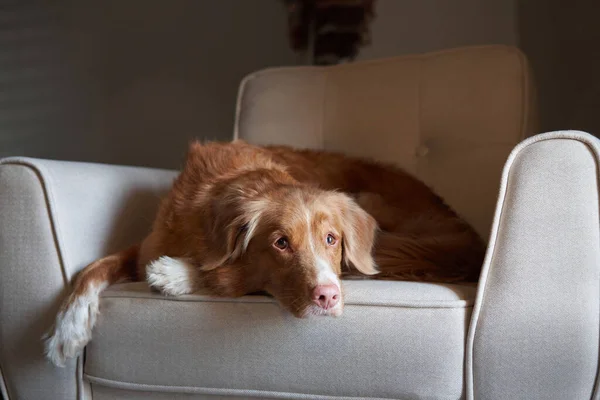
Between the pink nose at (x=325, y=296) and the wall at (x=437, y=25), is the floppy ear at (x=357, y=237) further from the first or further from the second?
the wall at (x=437, y=25)

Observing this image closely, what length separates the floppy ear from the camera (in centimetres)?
172

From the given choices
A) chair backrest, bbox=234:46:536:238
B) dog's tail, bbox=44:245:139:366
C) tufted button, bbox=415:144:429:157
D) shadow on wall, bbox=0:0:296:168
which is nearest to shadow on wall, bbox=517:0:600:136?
chair backrest, bbox=234:46:536:238

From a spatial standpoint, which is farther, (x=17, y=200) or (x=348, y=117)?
(x=348, y=117)

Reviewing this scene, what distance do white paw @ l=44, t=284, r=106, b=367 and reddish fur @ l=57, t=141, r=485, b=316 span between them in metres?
0.05

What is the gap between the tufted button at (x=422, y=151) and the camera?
8.19 feet

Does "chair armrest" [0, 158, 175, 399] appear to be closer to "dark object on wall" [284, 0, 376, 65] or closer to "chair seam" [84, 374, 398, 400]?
"chair seam" [84, 374, 398, 400]

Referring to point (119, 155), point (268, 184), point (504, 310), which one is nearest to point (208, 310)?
point (268, 184)

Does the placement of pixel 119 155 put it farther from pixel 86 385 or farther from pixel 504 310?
pixel 504 310

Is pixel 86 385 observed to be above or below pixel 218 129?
below

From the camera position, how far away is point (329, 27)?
3684mm

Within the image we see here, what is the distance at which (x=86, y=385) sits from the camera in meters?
1.64

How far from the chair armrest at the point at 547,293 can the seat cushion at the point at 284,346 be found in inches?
2.8

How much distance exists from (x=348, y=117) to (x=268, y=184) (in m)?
0.98

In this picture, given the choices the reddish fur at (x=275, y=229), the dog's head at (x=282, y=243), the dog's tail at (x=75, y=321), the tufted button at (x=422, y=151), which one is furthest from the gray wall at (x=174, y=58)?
the dog's tail at (x=75, y=321)
